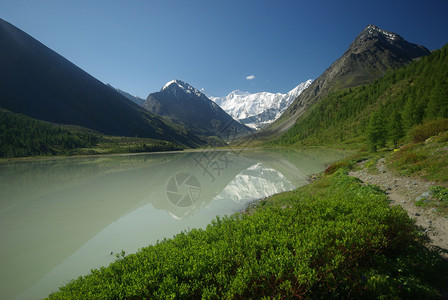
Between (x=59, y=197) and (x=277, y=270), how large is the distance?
3582 centimetres

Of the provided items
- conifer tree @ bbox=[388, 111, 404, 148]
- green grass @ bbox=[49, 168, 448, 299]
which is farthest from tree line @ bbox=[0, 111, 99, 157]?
conifer tree @ bbox=[388, 111, 404, 148]

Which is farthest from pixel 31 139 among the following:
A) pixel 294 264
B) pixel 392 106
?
pixel 392 106

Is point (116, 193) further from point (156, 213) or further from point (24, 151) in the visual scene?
point (24, 151)

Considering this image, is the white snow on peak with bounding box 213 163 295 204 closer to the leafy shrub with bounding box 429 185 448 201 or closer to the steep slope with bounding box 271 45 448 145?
the leafy shrub with bounding box 429 185 448 201

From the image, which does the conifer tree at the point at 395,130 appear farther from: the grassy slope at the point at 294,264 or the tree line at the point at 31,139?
the tree line at the point at 31,139

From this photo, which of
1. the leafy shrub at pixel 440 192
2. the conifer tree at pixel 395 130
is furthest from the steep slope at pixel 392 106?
the leafy shrub at pixel 440 192

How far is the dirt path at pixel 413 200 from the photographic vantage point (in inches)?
319

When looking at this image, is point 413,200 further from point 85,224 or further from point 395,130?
point 395,130

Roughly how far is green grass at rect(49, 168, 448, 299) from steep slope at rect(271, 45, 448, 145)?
190 ft

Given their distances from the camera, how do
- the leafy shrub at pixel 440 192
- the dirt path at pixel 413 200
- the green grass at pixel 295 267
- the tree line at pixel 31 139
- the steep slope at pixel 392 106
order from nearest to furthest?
the green grass at pixel 295 267 → the dirt path at pixel 413 200 → the leafy shrub at pixel 440 192 → the steep slope at pixel 392 106 → the tree line at pixel 31 139

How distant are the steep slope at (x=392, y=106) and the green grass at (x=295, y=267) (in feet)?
190

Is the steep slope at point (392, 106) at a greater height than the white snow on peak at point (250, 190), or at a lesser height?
greater

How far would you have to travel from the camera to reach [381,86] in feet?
461

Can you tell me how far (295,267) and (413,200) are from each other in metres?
12.3
